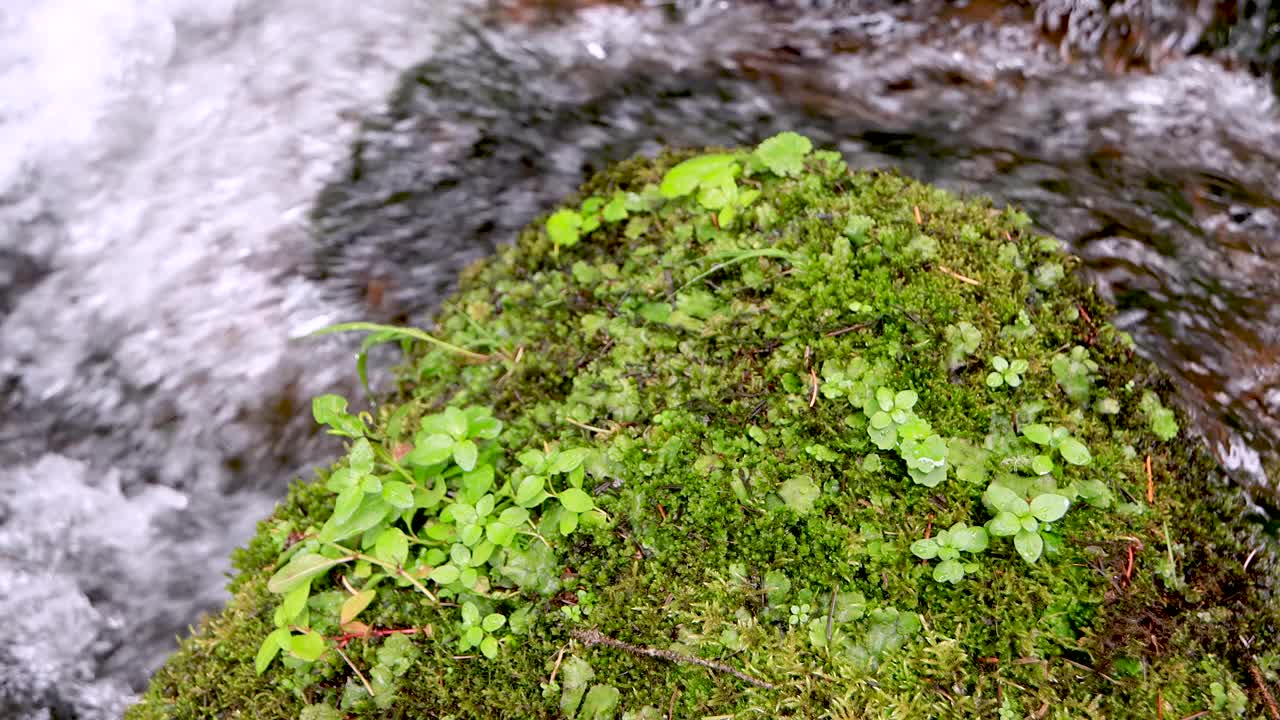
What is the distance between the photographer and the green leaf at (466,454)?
2.76m

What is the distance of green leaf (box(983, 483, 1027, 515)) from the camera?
8.07 feet

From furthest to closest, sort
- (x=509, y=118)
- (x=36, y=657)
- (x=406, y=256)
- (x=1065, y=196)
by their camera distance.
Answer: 1. (x=509, y=118)
2. (x=406, y=256)
3. (x=1065, y=196)
4. (x=36, y=657)

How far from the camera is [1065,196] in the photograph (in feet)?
13.7

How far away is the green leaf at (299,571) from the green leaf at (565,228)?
1.76 metres

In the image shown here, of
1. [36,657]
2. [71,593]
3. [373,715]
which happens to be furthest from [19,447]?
[373,715]

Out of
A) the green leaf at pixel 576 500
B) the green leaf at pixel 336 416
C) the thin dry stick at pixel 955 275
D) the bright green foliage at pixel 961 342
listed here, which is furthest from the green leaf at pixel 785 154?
the green leaf at pixel 336 416

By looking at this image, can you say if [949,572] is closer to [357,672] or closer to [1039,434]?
[1039,434]

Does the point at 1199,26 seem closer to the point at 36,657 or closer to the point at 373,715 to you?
the point at 373,715

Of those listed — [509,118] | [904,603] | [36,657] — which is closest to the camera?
[904,603]

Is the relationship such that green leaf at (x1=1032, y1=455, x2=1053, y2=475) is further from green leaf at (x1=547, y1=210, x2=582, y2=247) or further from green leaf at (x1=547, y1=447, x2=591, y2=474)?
green leaf at (x1=547, y1=210, x2=582, y2=247)

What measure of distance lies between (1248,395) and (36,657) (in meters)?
5.60

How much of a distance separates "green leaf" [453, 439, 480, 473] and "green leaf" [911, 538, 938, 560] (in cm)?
153

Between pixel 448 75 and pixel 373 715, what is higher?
pixel 448 75

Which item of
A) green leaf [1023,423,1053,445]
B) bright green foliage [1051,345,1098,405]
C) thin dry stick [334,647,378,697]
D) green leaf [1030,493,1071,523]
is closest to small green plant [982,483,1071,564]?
green leaf [1030,493,1071,523]
